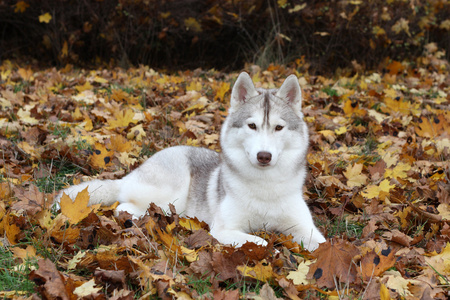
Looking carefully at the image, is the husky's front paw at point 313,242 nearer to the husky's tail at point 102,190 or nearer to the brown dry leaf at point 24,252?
the husky's tail at point 102,190

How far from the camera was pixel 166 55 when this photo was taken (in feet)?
36.1

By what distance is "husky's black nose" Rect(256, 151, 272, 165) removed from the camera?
10.1 feet

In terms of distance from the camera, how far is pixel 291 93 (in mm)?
3594

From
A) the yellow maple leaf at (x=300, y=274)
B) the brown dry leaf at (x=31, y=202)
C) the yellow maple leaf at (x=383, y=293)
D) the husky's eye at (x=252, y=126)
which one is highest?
the husky's eye at (x=252, y=126)

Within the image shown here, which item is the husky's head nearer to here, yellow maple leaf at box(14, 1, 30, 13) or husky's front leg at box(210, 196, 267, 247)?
husky's front leg at box(210, 196, 267, 247)

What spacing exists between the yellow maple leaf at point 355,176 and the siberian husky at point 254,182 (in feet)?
2.92

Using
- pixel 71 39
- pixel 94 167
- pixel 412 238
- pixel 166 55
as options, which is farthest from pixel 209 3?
pixel 412 238

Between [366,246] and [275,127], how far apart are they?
3.58 ft

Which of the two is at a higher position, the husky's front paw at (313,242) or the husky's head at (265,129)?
the husky's head at (265,129)

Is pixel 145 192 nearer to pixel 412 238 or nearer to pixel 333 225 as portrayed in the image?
pixel 333 225

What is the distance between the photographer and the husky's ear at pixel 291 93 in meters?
3.52

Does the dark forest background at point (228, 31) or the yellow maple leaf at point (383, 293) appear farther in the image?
the dark forest background at point (228, 31)

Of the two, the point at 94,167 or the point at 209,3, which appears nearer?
the point at 94,167

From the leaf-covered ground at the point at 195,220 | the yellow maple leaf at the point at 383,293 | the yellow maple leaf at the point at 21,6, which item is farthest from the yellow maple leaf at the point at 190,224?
the yellow maple leaf at the point at 21,6
